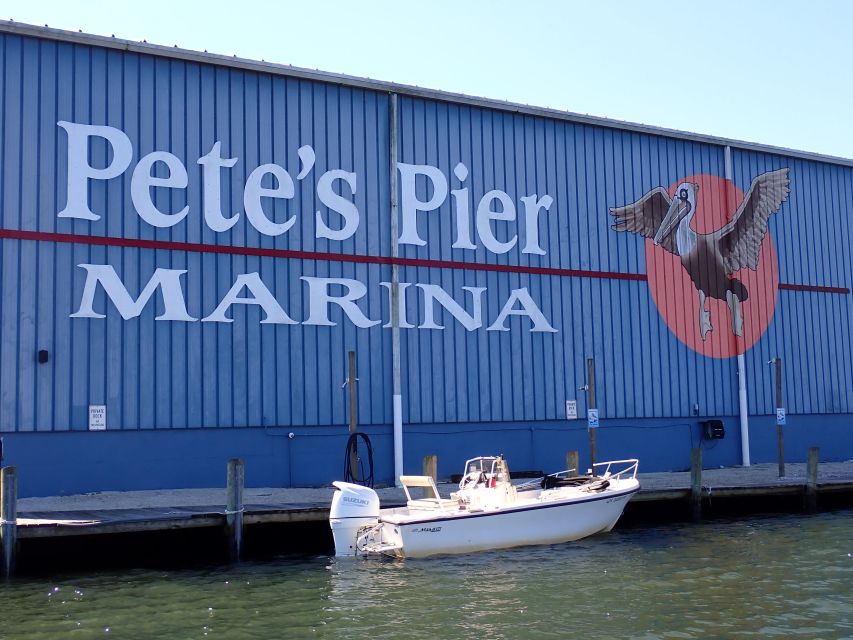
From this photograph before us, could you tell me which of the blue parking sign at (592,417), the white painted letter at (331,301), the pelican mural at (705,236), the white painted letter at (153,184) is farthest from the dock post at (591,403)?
the white painted letter at (153,184)

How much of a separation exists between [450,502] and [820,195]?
18189 millimetres

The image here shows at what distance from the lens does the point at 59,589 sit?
48.9 ft

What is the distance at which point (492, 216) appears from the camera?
25.1 m

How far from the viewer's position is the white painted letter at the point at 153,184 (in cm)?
2133

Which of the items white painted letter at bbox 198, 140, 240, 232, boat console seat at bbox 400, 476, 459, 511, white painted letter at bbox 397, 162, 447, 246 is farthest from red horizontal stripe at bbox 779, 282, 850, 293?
white painted letter at bbox 198, 140, 240, 232

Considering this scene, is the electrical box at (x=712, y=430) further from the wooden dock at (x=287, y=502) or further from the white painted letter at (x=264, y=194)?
the white painted letter at (x=264, y=194)

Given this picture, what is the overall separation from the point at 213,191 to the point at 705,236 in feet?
45.1

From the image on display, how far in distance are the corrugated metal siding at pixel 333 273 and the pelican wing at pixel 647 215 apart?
13.1 inches

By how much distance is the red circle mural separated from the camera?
27453mm

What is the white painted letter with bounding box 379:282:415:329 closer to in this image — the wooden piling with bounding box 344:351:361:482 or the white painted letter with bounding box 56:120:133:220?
the wooden piling with bounding box 344:351:361:482

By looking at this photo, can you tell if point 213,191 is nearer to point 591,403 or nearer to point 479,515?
point 479,515

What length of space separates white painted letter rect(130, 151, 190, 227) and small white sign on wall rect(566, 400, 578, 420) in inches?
405

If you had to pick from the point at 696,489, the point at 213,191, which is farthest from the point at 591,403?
the point at 213,191

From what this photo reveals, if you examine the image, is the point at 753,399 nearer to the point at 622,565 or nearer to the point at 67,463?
the point at 622,565
